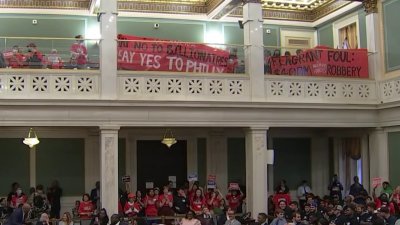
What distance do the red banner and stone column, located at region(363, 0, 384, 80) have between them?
19 centimetres

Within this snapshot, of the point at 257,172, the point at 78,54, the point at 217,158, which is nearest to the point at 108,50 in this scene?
the point at 78,54

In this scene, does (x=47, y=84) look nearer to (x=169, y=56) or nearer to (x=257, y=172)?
(x=169, y=56)

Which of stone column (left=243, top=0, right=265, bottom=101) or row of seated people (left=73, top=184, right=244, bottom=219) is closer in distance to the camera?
row of seated people (left=73, top=184, right=244, bottom=219)

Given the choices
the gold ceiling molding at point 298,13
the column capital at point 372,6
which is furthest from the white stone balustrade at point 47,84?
the column capital at point 372,6

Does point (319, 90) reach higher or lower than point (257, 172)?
higher

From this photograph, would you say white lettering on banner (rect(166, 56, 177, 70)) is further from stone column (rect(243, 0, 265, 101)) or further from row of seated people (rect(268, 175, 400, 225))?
row of seated people (rect(268, 175, 400, 225))

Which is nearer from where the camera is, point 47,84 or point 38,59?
point 47,84

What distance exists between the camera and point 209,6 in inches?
860

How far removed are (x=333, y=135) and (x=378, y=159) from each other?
11.0 feet

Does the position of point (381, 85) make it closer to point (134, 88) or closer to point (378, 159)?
point (378, 159)

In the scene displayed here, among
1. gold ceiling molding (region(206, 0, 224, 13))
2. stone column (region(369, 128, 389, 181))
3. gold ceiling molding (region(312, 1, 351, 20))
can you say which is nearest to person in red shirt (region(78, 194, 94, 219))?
gold ceiling molding (region(206, 0, 224, 13))

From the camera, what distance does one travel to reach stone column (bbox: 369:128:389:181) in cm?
1873

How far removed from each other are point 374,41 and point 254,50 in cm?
410

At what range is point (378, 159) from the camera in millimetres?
19000
